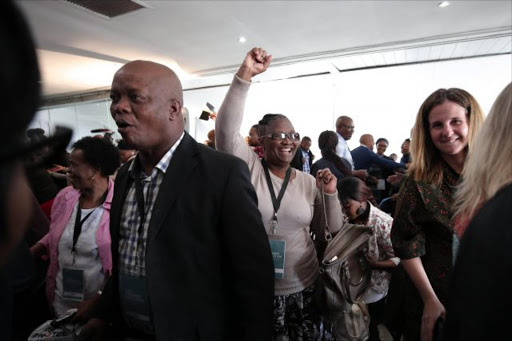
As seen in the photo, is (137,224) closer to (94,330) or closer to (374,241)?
(94,330)

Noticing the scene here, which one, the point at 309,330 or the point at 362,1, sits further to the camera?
the point at 362,1

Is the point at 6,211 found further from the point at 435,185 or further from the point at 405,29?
the point at 405,29

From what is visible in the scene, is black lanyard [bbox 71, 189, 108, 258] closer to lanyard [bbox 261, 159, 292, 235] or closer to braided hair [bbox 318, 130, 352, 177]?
lanyard [bbox 261, 159, 292, 235]

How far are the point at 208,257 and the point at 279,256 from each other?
62 cm

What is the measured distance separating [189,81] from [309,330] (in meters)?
7.89

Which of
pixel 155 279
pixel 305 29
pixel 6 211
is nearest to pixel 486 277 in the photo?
pixel 6 211

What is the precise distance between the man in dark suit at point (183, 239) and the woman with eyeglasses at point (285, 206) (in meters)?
0.52

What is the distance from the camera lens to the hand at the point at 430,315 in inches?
46.8

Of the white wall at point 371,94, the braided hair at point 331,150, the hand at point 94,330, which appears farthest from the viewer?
the white wall at point 371,94

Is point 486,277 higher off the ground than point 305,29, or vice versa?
point 305,29

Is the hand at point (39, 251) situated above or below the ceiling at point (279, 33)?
below

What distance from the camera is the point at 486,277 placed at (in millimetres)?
496

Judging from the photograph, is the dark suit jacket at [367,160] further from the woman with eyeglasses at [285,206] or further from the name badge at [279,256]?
the name badge at [279,256]

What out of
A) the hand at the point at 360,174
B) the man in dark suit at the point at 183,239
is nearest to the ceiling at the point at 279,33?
the hand at the point at 360,174
